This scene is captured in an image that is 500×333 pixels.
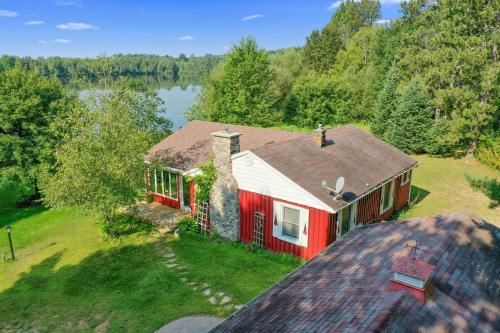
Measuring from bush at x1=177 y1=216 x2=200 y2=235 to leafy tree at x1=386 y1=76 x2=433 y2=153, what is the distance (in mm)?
23120

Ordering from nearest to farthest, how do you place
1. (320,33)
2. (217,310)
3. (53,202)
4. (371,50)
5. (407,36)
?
(217,310) → (53,202) → (407,36) → (371,50) → (320,33)

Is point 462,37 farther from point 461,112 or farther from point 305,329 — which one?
point 305,329

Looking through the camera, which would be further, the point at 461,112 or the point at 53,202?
the point at 461,112

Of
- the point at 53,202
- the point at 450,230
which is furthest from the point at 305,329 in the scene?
the point at 53,202

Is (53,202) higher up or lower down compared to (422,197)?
higher up

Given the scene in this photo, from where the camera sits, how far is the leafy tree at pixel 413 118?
32562mm

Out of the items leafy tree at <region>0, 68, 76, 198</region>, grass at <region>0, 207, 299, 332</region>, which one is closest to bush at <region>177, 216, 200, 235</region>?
grass at <region>0, 207, 299, 332</region>

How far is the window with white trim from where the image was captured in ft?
67.7

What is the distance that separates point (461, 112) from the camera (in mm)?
31016

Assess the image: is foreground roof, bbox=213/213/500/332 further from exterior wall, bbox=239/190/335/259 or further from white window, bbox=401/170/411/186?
white window, bbox=401/170/411/186

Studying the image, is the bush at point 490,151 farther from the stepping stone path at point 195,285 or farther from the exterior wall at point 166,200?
the stepping stone path at point 195,285

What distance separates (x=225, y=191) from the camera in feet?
54.5

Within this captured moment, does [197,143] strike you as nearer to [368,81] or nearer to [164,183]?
[164,183]

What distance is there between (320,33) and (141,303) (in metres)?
77.1
